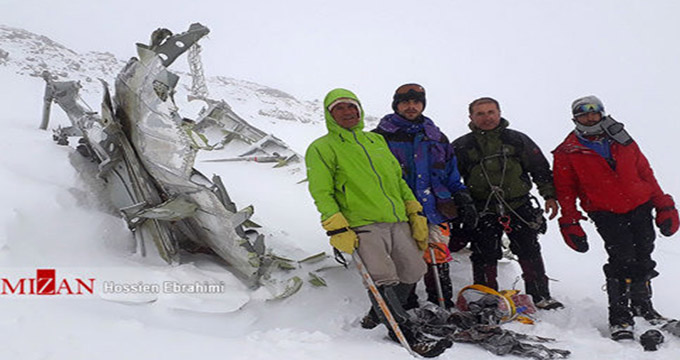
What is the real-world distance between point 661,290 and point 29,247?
21.8ft

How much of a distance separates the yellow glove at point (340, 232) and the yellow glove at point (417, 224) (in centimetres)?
66

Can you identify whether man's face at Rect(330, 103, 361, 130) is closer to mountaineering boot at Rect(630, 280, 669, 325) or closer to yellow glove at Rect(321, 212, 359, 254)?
yellow glove at Rect(321, 212, 359, 254)

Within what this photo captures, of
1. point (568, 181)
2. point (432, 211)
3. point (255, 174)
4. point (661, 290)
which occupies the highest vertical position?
point (568, 181)

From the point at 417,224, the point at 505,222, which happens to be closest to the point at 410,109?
the point at 417,224

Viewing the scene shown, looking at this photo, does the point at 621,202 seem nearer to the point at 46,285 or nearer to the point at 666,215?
the point at 666,215

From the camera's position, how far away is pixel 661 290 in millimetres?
5227

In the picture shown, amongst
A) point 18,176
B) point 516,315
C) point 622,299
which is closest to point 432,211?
point 516,315

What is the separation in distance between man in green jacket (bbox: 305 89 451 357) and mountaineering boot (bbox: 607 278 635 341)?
1736mm

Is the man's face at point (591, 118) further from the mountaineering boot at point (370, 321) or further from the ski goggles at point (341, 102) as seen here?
the mountaineering boot at point (370, 321)

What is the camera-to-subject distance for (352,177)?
3.70 meters

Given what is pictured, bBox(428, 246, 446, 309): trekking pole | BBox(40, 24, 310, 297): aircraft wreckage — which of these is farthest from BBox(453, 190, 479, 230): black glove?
BBox(40, 24, 310, 297): aircraft wreckage

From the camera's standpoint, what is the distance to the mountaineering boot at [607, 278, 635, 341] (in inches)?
148

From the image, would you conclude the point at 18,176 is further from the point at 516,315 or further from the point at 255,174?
the point at 516,315

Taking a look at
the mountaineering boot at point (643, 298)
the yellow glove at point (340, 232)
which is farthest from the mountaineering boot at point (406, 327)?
the mountaineering boot at point (643, 298)
